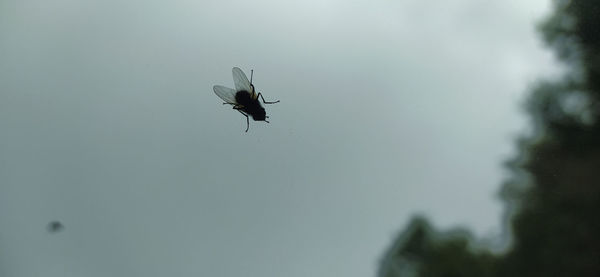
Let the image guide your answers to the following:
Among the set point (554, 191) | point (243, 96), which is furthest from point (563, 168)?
point (243, 96)

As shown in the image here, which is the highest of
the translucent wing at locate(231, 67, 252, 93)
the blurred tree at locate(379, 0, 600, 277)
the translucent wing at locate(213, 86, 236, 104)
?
the blurred tree at locate(379, 0, 600, 277)

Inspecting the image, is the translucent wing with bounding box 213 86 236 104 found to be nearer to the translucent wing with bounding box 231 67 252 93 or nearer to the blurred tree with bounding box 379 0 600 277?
the translucent wing with bounding box 231 67 252 93

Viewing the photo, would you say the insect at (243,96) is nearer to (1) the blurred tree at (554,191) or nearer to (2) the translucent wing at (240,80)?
(2) the translucent wing at (240,80)

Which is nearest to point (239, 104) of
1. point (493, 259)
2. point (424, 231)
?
point (424, 231)

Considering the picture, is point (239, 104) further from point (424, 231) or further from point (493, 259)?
point (493, 259)

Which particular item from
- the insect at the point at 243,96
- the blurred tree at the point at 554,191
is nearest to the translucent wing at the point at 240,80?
the insect at the point at 243,96

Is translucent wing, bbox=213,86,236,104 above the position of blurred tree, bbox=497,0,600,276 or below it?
below

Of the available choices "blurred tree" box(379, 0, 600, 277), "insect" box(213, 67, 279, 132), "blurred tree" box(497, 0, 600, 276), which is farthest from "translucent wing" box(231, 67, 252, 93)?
"blurred tree" box(497, 0, 600, 276)

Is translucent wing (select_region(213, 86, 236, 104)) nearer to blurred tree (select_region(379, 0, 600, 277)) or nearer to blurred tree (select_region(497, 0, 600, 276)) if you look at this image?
blurred tree (select_region(379, 0, 600, 277))
